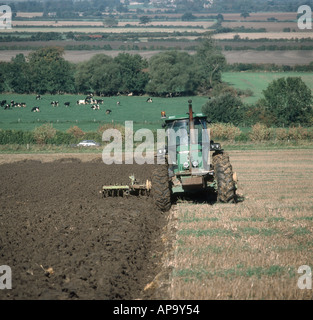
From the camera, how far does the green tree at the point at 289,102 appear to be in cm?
5303

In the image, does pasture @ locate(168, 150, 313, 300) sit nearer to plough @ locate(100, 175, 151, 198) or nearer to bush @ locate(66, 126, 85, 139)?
plough @ locate(100, 175, 151, 198)

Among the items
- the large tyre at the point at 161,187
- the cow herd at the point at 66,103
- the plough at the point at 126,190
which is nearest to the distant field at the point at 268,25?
the cow herd at the point at 66,103

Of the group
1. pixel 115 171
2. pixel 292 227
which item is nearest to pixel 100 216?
pixel 292 227

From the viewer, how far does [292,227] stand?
14000 mm

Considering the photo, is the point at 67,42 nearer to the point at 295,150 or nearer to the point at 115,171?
the point at 295,150

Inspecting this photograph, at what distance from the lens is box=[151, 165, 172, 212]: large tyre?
16172 millimetres

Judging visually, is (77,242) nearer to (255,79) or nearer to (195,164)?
(195,164)

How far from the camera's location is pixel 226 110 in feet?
177

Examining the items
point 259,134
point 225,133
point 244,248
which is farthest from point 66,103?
point 244,248

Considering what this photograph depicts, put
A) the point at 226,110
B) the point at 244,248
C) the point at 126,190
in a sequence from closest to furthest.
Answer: the point at 244,248 → the point at 126,190 → the point at 226,110

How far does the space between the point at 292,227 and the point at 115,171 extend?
43.1 feet

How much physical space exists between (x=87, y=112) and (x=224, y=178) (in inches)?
2007

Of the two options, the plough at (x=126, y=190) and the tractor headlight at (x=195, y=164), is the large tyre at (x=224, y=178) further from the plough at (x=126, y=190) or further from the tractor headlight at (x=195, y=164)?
the plough at (x=126, y=190)

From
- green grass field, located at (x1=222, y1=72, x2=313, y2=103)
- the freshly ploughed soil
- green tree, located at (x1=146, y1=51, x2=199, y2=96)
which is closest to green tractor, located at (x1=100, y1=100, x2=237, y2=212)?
the freshly ploughed soil
